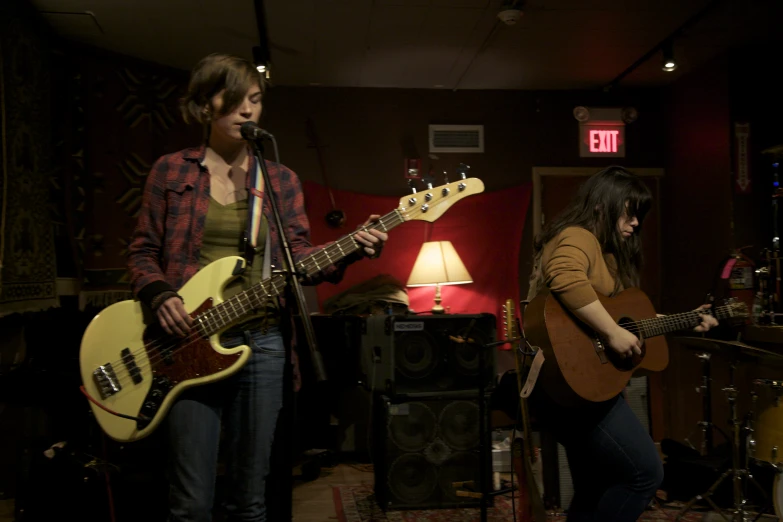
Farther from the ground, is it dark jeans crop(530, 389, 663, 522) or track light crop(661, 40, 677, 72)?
track light crop(661, 40, 677, 72)

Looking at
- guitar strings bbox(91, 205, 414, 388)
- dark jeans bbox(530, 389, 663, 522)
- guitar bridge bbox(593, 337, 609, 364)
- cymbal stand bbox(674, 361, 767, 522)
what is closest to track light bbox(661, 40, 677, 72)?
cymbal stand bbox(674, 361, 767, 522)

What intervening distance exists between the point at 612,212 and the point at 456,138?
3.31 m

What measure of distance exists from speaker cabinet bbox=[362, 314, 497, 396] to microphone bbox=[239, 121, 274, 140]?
200cm

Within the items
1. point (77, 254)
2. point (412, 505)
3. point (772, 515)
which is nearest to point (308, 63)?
point (77, 254)

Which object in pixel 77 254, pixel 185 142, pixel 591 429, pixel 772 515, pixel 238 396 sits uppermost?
pixel 185 142

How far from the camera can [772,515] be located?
3451mm

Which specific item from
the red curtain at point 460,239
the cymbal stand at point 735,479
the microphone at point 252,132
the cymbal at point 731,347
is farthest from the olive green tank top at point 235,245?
the red curtain at point 460,239

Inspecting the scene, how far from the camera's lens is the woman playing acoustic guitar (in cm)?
202

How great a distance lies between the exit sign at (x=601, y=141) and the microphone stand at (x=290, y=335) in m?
4.30

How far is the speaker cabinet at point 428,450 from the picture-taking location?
3512mm

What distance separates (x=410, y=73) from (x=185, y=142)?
181 centimetres

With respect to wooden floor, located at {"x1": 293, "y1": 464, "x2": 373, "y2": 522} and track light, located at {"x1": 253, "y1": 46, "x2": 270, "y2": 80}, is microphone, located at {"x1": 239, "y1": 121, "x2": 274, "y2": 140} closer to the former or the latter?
wooden floor, located at {"x1": 293, "y1": 464, "x2": 373, "y2": 522}

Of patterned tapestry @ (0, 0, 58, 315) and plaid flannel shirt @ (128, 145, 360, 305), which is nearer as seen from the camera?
plaid flannel shirt @ (128, 145, 360, 305)

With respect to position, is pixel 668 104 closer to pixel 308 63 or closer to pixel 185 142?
pixel 308 63
